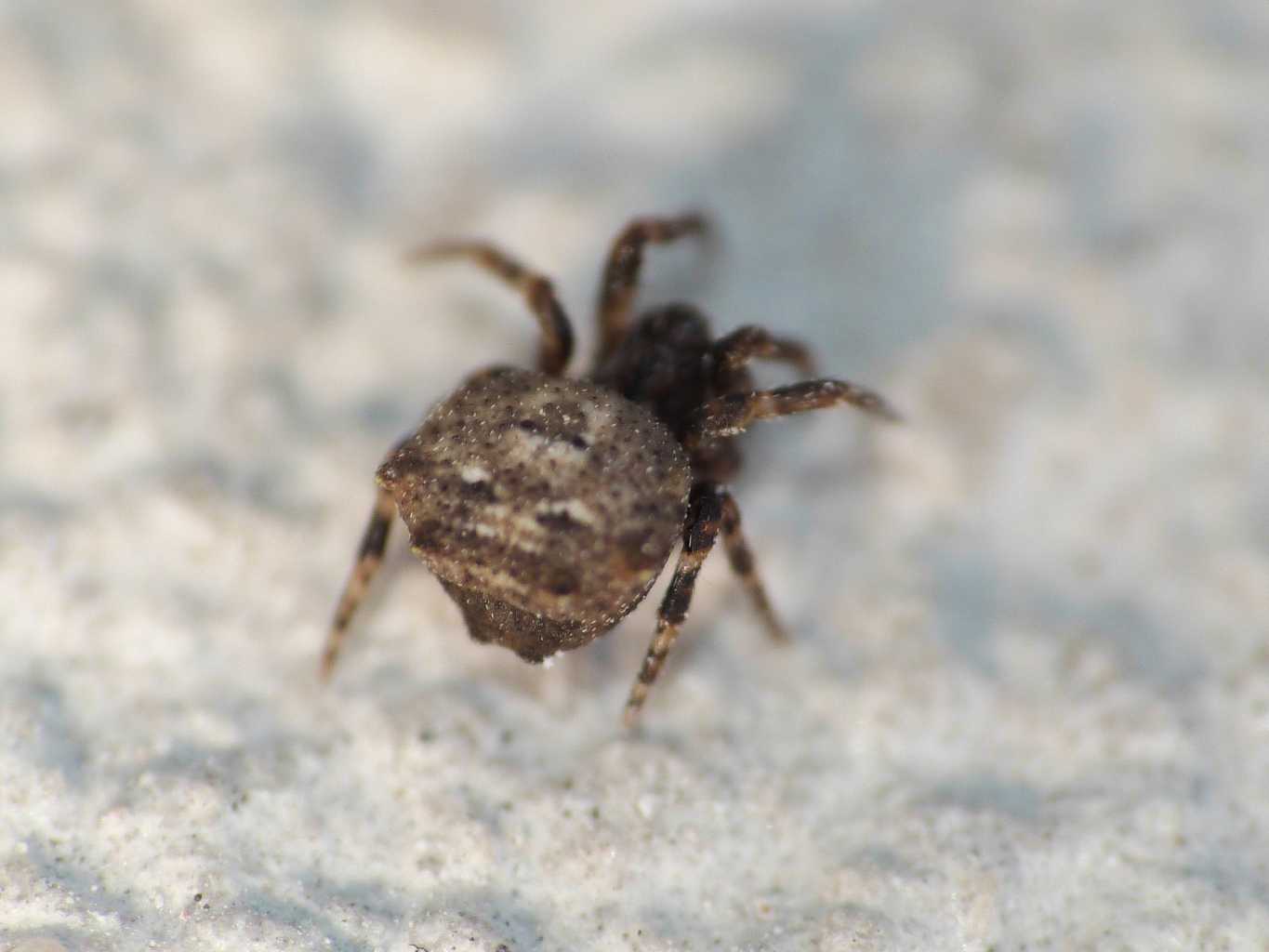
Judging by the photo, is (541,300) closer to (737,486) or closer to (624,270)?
(624,270)

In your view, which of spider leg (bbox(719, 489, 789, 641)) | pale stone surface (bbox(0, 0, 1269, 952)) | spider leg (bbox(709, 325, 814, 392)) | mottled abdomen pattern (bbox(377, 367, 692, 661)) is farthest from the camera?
spider leg (bbox(709, 325, 814, 392))

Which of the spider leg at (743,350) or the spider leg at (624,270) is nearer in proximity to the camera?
the spider leg at (743,350)

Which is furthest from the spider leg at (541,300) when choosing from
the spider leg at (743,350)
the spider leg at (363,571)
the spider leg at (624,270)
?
the spider leg at (363,571)

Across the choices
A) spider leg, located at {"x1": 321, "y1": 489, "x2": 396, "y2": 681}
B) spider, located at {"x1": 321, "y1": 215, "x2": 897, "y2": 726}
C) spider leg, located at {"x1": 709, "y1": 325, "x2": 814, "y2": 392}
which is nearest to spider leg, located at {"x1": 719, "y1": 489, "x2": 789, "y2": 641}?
spider, located at {"x1": 321, "y1": 215, "x2": 897, "y2": 726}

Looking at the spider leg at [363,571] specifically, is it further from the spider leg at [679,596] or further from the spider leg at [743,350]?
the spider leg at [743,350]

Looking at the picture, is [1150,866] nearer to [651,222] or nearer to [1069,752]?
[1069,752]

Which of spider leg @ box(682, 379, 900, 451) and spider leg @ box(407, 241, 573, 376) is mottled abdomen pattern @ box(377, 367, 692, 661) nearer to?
spider leg @ box(682, 379, 900, 451)
